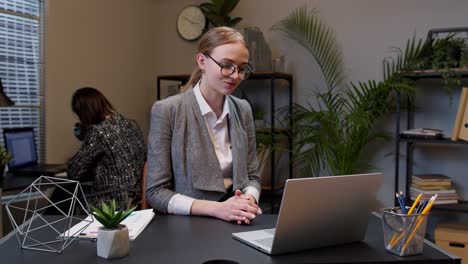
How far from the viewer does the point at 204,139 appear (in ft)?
5.70

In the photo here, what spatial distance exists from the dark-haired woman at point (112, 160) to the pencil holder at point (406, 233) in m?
1.82

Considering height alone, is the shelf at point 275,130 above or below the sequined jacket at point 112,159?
above

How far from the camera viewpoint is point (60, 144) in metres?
3.54

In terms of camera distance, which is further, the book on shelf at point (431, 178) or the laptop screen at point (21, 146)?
the book on shelf at point (431, 178)

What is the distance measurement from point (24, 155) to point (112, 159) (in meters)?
0.77

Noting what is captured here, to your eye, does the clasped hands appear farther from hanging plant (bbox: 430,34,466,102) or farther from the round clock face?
→ the round clock face

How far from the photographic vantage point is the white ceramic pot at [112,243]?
106 centimetres

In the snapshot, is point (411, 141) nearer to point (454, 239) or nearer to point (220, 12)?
point (454, 239)

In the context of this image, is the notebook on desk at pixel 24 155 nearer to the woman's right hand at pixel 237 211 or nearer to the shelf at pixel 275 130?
the shelf at pixel 275 130

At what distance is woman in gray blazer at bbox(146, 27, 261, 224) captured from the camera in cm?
167

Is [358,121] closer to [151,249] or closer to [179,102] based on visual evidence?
[179,102]

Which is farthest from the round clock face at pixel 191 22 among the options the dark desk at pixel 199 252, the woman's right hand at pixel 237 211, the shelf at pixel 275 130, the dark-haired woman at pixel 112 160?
the dark desk at pixel 199 252

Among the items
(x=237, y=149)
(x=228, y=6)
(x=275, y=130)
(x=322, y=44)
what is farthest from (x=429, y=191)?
(x=228, y=6)

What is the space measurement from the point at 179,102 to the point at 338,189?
82 cm
